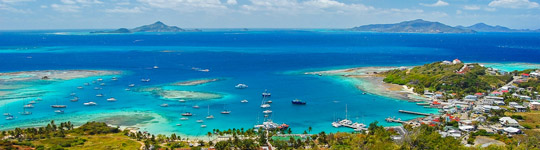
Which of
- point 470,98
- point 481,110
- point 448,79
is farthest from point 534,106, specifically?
point 448,79

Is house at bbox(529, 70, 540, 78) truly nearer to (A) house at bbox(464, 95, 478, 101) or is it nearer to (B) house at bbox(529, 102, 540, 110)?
(A) house at bbox(464, 95, 478, 101)

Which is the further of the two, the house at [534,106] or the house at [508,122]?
the house at [534,106]

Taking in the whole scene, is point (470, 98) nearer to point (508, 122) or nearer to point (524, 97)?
point (524, 97)

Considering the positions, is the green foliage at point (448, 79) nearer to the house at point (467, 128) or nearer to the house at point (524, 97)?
the house at point (524, 97)

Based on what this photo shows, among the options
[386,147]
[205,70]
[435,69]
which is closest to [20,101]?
[205,70]

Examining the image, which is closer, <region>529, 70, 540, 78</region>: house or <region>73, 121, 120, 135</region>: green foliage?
<region>73, 121, 120, 135</region>: green foliage

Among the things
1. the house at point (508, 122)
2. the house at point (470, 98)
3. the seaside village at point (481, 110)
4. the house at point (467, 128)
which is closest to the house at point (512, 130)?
the seaside village at point (481, 110)

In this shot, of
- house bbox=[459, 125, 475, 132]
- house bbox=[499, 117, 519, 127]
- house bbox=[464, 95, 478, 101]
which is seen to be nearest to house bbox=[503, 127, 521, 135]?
house bbox=[499, 117, 519, 127]

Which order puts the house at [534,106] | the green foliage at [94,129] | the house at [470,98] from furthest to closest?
the house at [470,98], the house at [534,106], the green foliage at [94,129]
